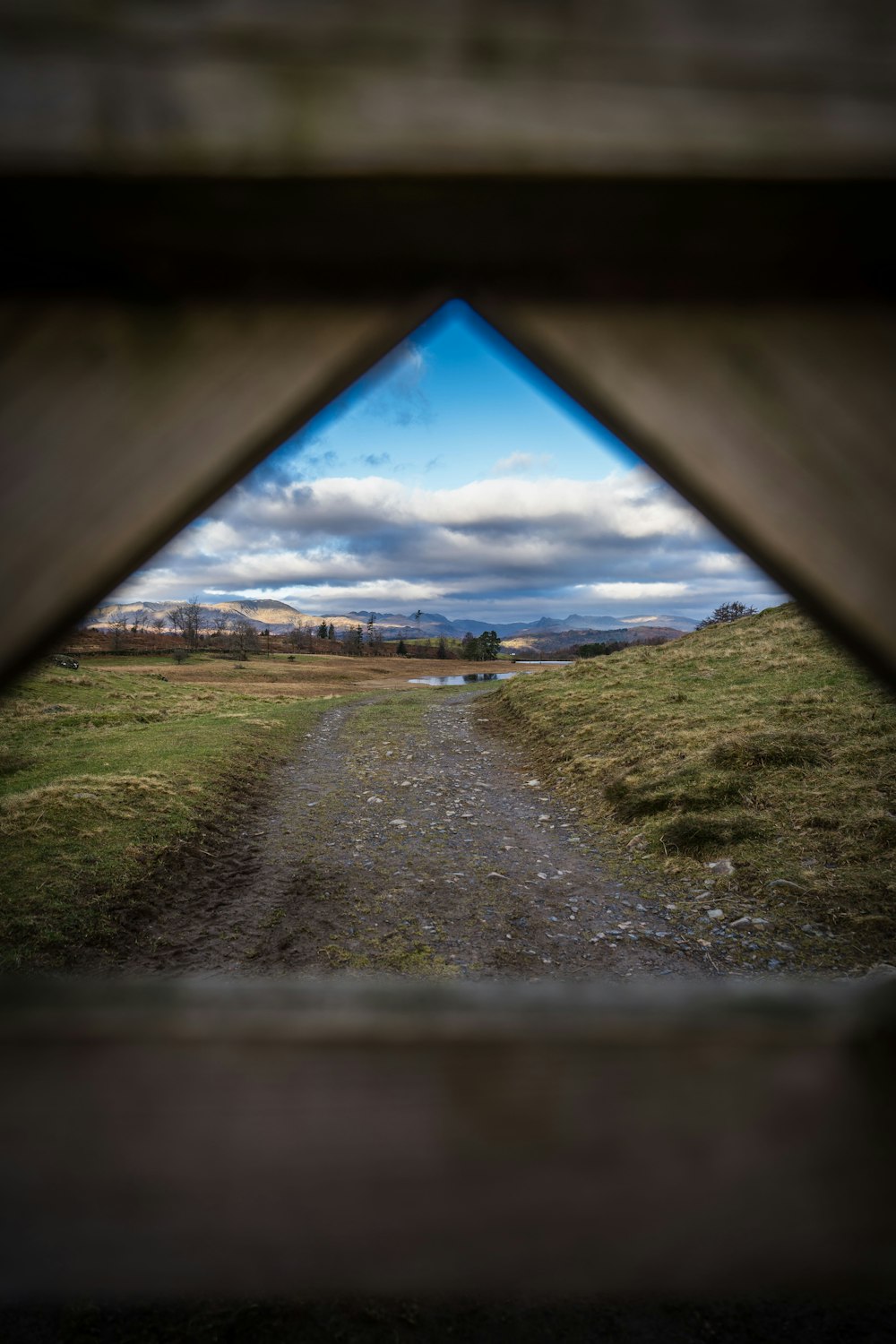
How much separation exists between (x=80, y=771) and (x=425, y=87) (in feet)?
44.4

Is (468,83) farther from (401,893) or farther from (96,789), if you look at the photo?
(96,789)

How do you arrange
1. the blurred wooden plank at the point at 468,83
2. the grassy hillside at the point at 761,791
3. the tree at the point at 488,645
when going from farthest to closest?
1. the tree at the point at 488,645
2. the grassy hillside at the point at 761,791
3. the blurred wooden plank at the point at 468,83

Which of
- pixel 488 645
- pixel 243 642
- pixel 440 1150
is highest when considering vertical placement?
pixel 488 645

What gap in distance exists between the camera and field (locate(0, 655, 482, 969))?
5984mm

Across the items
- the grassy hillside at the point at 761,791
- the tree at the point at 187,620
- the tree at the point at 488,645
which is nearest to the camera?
the grassy hillside at the point at 761,791

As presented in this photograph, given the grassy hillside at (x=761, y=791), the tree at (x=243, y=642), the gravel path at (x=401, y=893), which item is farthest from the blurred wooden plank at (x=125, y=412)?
the tree at (x=243, y=642)

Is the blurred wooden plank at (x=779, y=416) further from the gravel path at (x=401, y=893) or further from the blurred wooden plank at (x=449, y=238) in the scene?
the gravel path at (x=401, y=893)

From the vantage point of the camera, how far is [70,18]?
0.62 meters

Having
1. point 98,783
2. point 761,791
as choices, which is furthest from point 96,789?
point 761,791

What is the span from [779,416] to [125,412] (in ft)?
2.66

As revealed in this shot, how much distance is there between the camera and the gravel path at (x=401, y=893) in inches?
209

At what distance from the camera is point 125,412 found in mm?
746

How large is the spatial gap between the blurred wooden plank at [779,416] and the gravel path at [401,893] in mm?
5044

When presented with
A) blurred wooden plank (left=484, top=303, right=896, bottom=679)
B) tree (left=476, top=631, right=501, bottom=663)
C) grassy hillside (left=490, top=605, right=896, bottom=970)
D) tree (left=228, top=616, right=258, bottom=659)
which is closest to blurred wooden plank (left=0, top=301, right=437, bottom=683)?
blurred wooden plank (left=484, top=303, right=896, bottom=679)
